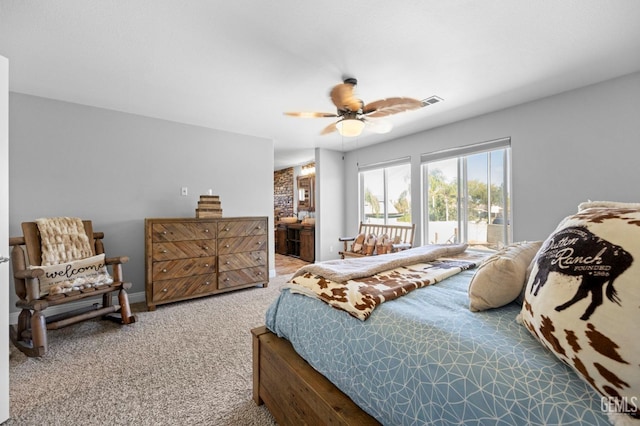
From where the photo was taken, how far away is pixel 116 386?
5.82ft

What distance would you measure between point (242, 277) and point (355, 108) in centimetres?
261

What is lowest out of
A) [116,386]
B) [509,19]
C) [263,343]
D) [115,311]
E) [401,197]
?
[116,386]

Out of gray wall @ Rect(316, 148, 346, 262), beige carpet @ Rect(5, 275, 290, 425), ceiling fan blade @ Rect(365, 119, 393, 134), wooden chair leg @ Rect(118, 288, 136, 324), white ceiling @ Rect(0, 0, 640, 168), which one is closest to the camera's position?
beige carpet @ Rect(5, 275, 290, 425)

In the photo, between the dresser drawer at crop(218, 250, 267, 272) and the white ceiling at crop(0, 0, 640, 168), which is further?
the dresser drawer at crop(218, 250, 267, 272)

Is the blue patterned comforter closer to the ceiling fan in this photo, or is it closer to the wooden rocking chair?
the ceiling fan

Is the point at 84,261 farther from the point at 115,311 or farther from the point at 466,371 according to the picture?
the point at 466,371

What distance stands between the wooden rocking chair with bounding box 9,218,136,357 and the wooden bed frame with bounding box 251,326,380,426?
188cm

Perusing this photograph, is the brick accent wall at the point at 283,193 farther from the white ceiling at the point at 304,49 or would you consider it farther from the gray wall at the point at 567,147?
the gray wall at the point at 567,147

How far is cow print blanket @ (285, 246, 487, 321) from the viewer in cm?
118

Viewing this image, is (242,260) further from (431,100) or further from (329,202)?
(431,100)

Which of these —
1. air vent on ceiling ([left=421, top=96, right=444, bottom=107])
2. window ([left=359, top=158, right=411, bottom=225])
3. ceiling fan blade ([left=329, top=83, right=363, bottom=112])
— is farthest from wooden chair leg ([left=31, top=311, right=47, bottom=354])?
window ([left=359, top=158, right=411, bottom=225])

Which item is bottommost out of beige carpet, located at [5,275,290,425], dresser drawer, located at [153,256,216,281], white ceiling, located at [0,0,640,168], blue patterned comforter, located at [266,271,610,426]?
beige carpet, located at [5,275,290,425]

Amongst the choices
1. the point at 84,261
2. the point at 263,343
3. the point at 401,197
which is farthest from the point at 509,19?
the point at 84,261

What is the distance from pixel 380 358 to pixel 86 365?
2270mm
